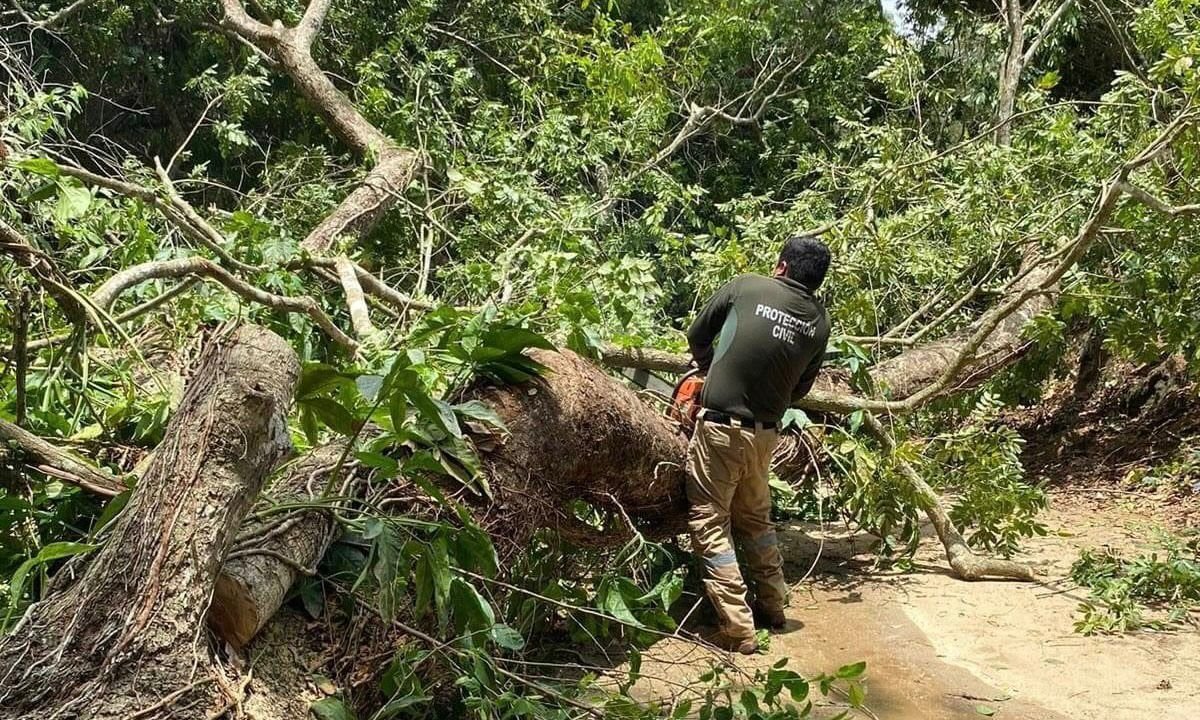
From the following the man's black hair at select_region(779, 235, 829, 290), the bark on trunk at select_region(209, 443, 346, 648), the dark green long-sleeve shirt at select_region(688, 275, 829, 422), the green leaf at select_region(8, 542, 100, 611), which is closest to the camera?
the green leaf at select_region(8, 542, 100, 611)

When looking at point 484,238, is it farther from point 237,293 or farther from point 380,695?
point 380,695

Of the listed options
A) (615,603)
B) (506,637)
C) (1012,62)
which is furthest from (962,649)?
(1012,62)

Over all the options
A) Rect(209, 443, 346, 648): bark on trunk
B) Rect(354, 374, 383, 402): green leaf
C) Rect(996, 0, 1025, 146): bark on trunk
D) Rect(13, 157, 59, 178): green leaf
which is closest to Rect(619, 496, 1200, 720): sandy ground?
Rect(209, 443, 346, 648): bark on trunk

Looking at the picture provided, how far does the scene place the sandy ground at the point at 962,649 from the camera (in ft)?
11.9

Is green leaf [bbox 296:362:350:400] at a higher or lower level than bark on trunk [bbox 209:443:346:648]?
higher

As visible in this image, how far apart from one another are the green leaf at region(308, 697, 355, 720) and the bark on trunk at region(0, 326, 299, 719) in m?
0.33

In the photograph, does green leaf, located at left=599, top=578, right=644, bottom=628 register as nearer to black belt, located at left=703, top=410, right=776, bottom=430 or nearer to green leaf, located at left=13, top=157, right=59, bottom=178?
black belt, located at left=703, top=410, right=776, bottom=430

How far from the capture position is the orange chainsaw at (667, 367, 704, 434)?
443 cm

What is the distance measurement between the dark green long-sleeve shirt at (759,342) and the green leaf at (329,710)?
7.55 ft

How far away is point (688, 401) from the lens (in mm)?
4449

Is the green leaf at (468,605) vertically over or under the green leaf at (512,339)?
under

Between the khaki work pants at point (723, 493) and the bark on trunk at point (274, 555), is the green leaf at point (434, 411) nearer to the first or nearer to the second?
the bark on trunk at point (274, 555)

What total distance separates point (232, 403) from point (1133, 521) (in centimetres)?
577

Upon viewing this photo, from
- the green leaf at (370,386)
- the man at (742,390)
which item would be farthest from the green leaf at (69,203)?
the man at (742,390)
